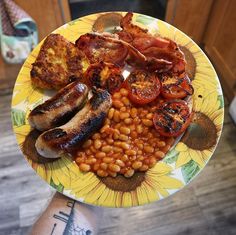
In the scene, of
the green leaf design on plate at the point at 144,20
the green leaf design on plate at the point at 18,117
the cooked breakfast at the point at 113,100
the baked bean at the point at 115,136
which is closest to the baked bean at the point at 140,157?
the cooked breakfast at the point at 113,100

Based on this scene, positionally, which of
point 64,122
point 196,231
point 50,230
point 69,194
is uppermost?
point 64,122

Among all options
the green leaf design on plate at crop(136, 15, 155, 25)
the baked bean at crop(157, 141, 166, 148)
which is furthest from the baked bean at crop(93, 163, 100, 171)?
the green leaf design on plate at crop(136, 15, 155, 25)

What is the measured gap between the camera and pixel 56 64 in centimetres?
111

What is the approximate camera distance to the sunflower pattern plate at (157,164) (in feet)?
3.10

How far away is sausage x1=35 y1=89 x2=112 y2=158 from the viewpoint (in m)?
0.92

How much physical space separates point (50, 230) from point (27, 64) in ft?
2.19

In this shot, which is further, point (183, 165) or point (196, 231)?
point (196, 231)

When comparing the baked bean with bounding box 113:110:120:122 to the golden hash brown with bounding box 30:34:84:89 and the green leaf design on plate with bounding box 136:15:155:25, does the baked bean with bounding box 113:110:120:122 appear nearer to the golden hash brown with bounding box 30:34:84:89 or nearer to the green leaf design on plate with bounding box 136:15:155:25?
the golden hash brown with bounding box 30:34:84:89

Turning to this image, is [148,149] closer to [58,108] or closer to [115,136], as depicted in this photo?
[115,136]

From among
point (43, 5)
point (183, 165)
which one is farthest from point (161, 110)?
point (43, 5)

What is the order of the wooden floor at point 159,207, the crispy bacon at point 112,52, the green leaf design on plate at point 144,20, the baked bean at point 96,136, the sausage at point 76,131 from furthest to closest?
the wooden floor at point 159,207
the green leaf design on plate at point 144,20
the crispy bacon at point 112,52
the baked bean at point 96,136
the sausage at point 76,131

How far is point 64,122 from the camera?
3.41ft

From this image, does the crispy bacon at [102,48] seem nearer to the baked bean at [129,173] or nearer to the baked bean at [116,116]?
the baked bean at [116,116]

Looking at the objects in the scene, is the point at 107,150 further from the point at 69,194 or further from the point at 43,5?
the point at 43,5
